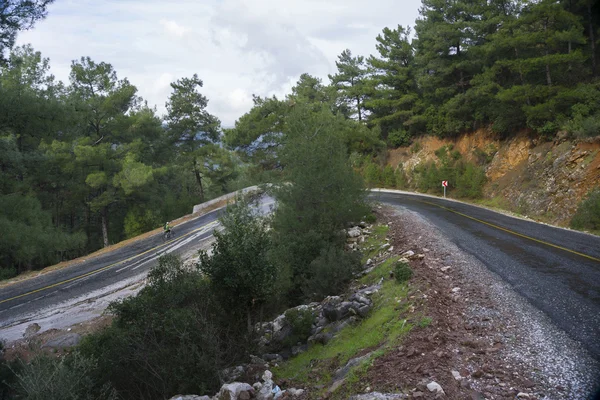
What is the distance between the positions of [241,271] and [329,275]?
4.32 m

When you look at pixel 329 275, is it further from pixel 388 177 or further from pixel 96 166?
pixel 388 177

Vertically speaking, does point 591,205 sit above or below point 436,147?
below

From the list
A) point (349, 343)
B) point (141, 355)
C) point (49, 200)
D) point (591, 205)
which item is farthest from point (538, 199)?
point (49, 200)

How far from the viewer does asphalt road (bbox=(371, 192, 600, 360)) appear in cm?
740

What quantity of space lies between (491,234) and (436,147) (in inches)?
918

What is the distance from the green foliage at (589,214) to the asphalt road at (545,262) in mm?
1106

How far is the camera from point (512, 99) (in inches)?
1016

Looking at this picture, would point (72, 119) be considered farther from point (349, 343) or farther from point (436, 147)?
point (436, 147)

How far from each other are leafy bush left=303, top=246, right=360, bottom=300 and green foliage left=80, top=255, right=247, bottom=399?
3594mm

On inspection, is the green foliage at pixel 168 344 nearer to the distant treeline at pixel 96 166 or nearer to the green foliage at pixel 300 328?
the green foliage at pixel 300 328

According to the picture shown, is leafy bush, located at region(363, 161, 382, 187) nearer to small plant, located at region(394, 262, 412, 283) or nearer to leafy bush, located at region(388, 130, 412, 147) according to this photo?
leafy bush, located at region(388, 130, 412, 147)

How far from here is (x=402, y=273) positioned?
435 inches

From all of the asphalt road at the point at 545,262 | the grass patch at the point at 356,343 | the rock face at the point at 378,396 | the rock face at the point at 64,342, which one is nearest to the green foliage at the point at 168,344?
the grass patch at the point at 356,343

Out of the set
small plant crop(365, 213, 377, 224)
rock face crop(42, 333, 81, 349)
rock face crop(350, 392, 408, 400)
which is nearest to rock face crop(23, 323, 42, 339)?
rock face crop(42, 333, 81, 349)
